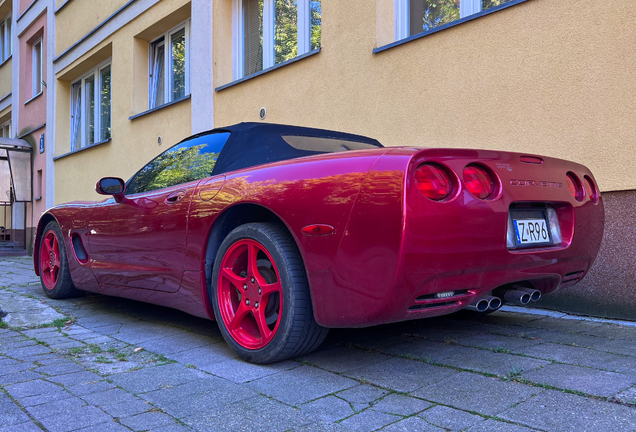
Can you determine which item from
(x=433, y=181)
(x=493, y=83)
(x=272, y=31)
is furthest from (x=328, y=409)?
(x=272, y=31)

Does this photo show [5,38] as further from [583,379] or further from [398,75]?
[583,379]

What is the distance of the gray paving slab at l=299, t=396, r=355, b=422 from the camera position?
1958 mm

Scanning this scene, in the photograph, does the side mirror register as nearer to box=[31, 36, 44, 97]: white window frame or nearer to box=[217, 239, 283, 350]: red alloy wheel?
box=[217, 239, 283, 350]: red alloy wheel

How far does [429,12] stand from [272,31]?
292cm

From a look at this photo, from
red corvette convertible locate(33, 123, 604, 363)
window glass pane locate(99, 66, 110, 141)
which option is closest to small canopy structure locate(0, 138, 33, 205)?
window glass pane locate(99, 66, 110, 141)

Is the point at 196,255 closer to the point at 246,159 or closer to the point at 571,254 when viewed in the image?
the point at 246,159

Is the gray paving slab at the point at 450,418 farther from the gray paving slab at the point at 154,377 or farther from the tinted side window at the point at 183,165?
the tinted side window at the point at 183,165

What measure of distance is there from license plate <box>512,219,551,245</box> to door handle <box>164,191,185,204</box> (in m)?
1.88

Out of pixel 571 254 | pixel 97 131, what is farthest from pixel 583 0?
pixel 97 131

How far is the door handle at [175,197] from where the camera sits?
325 cm

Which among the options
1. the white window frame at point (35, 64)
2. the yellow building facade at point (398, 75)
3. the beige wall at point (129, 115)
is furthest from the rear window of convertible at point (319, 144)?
the white window frame at point (35, 64)

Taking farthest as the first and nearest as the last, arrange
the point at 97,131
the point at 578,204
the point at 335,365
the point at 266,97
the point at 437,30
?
the point at 97,131, the point at 266,97, the point at 437,30, the point at 578,204, the point at 335,365

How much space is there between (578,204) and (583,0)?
1.99 meters

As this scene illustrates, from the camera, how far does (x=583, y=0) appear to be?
13.0 feet
